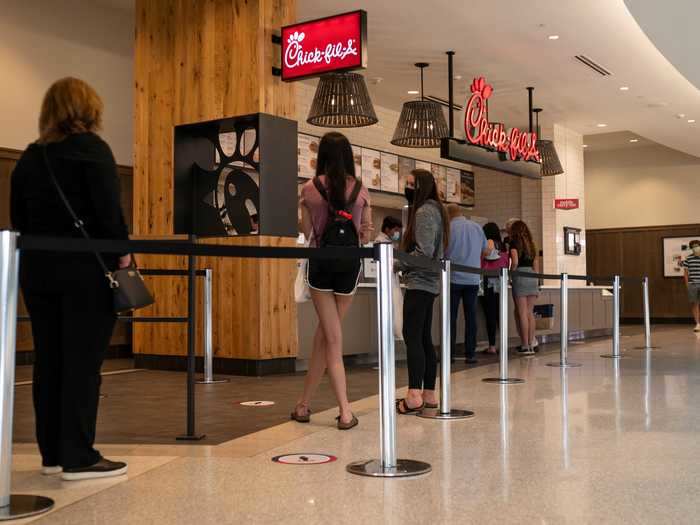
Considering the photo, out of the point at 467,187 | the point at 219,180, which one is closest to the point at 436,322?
the point at 219,180

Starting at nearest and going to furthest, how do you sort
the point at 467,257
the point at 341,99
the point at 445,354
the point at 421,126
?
the point at 445,354, the point at 467,257, the point at 341,99, the point at 421,126

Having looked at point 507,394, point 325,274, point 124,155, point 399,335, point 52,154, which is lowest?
point 507,394

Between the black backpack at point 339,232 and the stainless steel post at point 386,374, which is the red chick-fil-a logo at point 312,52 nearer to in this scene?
the black backpack at point 339,232

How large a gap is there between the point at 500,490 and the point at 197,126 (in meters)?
2.71

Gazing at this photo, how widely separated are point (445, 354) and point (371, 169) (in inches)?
332

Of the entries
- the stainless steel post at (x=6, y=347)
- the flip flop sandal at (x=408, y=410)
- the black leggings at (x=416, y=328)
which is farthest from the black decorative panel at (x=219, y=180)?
the stainless steel post at (x=6, y=347)

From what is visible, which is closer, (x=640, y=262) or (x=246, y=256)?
(x=246, y=256)

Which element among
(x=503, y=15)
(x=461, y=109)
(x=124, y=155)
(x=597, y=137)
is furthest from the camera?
(x=597, y=137)

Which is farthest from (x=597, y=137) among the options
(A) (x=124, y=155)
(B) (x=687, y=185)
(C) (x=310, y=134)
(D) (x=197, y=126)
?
(D) (x=197, y=126)

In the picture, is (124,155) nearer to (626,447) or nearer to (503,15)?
(503,15)

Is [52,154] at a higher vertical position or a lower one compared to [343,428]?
higher

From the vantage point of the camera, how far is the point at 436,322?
9.27 meters

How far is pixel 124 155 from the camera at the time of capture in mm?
9617

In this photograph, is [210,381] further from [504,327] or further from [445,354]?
[445,354]
